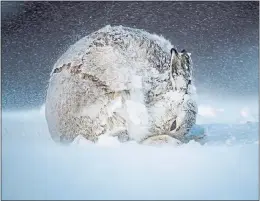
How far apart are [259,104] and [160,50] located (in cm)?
32

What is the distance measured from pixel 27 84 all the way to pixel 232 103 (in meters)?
0.59

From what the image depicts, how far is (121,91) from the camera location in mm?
1108

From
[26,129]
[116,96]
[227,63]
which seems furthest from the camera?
[227,63]

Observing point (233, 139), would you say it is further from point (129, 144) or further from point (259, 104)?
point (129, 144)

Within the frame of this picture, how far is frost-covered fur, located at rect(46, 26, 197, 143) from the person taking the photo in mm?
1109

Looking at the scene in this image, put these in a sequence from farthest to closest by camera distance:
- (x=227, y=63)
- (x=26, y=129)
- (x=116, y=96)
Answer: (x=227, y=63)
(x=26, y=129)
(x=116, y=96)

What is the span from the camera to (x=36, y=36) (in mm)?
1303

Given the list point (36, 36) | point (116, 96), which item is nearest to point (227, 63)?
point (116, 96)

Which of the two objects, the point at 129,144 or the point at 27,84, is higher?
the point at 27,84

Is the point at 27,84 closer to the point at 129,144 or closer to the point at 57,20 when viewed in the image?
the point at 57,20

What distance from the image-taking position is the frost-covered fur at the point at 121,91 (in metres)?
1.11

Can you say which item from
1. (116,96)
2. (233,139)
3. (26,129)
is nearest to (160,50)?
(116,96)

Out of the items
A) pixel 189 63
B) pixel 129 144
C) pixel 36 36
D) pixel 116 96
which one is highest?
pixel 36 36

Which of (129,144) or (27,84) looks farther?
(27,84)
